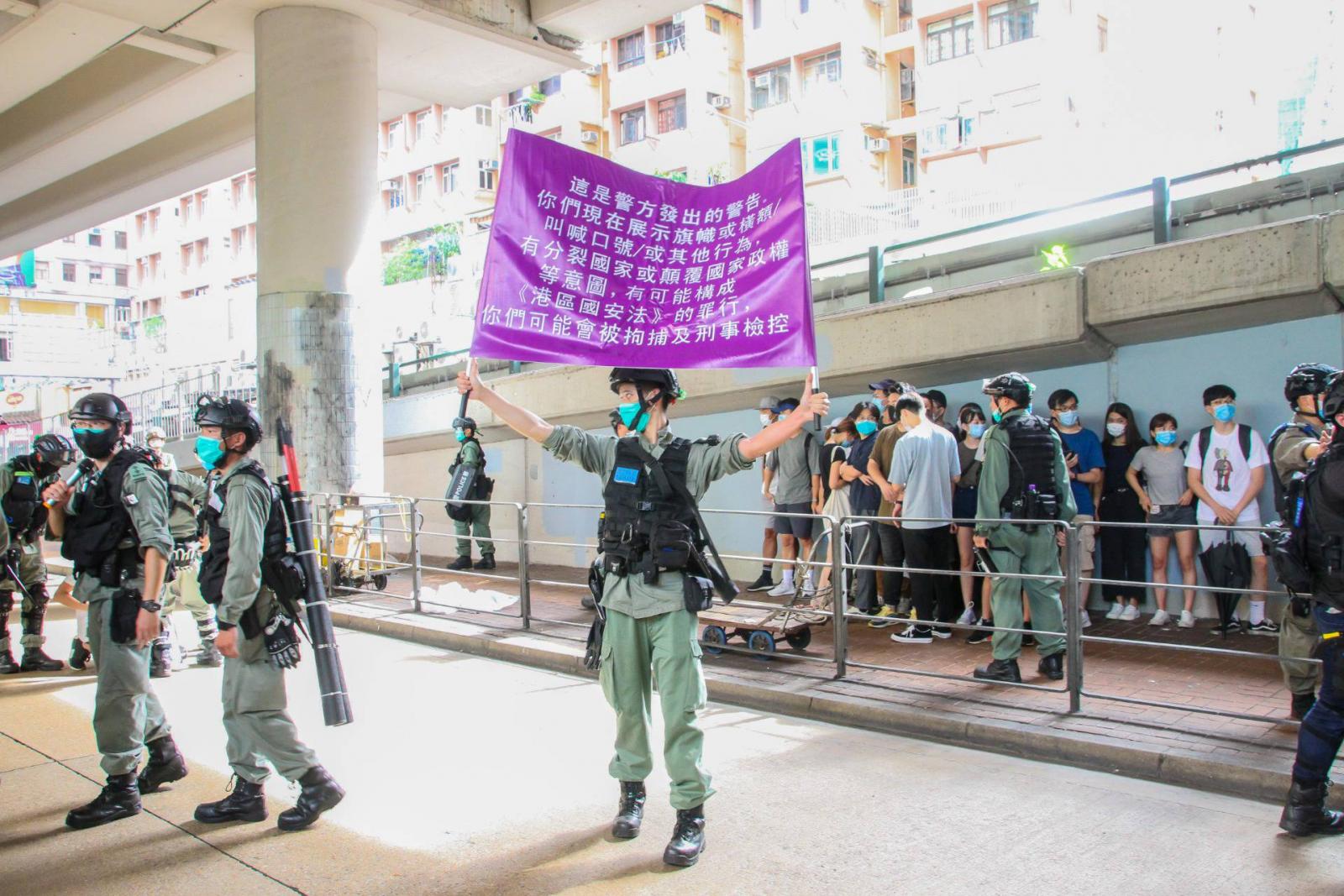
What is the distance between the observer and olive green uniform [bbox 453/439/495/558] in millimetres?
14320

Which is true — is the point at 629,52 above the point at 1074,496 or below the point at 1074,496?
above

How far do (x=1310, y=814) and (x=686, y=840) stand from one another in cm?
263

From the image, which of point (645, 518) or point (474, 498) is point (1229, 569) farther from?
point (474, 498)

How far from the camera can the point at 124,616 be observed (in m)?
5.38

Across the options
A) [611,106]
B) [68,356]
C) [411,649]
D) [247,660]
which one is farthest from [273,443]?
[68,356]

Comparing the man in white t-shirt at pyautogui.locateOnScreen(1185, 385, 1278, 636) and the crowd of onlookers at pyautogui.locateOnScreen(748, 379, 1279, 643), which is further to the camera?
the crowd of onlookers at pyautogui.locateOnScreen(748, 379, 1279, 643)

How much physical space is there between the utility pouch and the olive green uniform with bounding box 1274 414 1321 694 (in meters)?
5.98

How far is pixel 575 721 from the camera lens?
22.6ft

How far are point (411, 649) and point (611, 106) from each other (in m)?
38.4

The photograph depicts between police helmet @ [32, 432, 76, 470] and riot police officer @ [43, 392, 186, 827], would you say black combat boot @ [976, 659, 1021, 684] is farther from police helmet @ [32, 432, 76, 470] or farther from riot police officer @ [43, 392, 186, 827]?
police helmet @ [32, 432, 76, 470]

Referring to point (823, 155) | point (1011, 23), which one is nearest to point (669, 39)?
point (823, 155)

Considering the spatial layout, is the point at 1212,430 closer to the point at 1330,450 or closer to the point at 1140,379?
the point at 1140,379

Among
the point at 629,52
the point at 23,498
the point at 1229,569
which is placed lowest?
the point at 1229,569

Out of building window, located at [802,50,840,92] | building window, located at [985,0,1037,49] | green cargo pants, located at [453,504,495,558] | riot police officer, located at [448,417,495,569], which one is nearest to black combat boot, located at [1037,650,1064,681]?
riot police officer, located at [448,417,495,569]
